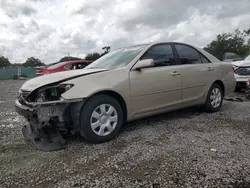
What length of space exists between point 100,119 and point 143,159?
2.94 feet

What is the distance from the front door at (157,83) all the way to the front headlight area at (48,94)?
1077mm

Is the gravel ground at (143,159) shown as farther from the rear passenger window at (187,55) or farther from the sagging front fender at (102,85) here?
the rear passenger window at (187,55)

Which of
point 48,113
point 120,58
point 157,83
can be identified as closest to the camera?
point 48,113

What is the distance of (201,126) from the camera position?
3881 millimetres

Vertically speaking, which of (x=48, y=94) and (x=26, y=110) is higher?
(x=48, y=94)

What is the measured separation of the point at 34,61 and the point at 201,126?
70.3 meters

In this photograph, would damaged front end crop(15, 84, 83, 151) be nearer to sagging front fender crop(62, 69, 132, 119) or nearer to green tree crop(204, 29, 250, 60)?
sagging front fender crop(62, 69, 132, 119)

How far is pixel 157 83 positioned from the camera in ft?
12.3

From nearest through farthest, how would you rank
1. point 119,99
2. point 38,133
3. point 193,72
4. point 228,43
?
point 38,133 → point 119,99 → point 193,72 → point 228,43

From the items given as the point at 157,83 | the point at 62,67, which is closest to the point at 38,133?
the point at 157,83

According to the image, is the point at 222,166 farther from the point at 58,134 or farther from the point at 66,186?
the point at 58,134

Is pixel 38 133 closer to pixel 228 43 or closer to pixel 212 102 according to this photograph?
pixel 212 102

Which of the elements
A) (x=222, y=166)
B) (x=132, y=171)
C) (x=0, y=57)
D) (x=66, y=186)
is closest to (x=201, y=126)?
(x=222, y=166)

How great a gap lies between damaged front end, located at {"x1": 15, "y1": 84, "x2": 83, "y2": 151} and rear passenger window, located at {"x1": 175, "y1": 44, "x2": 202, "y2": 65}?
2.31m
